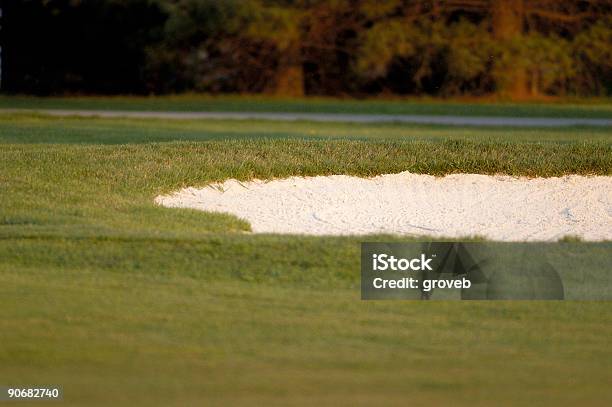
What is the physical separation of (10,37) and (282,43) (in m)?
9.42

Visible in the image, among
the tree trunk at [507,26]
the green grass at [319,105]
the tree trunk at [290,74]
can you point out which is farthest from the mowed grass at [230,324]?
the tree trunk at [290,74]

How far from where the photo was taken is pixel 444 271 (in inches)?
301

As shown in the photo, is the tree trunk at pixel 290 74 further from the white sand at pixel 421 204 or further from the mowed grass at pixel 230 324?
the mowed grass at pixel 230 324

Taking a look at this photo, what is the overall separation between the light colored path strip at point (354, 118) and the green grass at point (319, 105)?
1.56m

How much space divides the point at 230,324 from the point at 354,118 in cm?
1879

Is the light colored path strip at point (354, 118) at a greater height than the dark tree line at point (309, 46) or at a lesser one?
lesser

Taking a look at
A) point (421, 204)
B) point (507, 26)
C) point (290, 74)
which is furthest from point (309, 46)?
point (421, 204)

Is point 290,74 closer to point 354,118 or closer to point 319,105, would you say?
point 319,105

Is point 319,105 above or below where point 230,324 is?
above

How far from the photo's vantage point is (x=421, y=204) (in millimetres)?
12133

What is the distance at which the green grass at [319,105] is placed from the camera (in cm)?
2805

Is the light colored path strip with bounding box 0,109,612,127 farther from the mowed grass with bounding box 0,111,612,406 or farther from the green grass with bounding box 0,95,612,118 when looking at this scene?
the mowed grass with bounding box 0,111,612,406

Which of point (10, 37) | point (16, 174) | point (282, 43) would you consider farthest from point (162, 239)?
point (10, 37)

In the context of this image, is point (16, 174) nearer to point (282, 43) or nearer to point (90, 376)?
point (90, 376)
